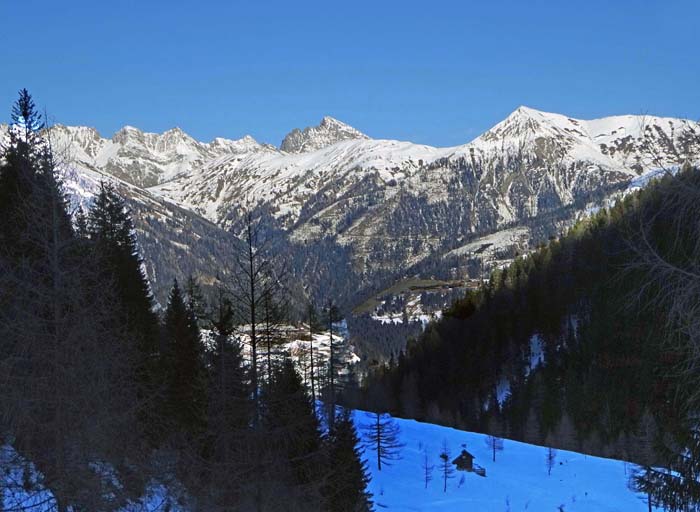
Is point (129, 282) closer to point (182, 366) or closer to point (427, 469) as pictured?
point (182, 366)

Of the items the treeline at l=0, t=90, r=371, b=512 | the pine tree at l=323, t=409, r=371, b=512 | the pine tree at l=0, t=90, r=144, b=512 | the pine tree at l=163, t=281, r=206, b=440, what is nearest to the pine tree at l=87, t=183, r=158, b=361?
the pine tree at l=163, t=281, r=206, b=440

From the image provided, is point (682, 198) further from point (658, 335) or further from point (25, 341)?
point (25, 341)

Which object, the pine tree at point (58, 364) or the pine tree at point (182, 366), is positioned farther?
the pine tree at point (182, 366)

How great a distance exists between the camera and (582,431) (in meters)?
101

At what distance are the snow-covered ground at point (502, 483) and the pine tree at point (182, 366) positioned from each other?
2739 centimetres

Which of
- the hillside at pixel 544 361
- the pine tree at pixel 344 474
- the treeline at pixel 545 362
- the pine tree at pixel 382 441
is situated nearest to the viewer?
the pine tree at pixel 344 474

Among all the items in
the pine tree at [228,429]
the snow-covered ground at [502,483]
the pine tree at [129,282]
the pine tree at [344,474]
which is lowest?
the snow-covered ground at [502,483]

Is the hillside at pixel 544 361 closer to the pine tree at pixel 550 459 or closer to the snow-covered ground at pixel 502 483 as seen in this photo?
the pine tree at pixel 550 459

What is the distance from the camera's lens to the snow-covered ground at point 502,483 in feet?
191

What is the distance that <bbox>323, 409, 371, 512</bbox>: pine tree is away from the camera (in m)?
35.0

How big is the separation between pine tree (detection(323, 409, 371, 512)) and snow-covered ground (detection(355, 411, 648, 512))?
17163mm

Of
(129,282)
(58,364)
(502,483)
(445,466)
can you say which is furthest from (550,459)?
(58,364)

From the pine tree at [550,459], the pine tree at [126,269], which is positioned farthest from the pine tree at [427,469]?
the pine tree at [126,269]

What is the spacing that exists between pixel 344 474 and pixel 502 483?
113 ft
